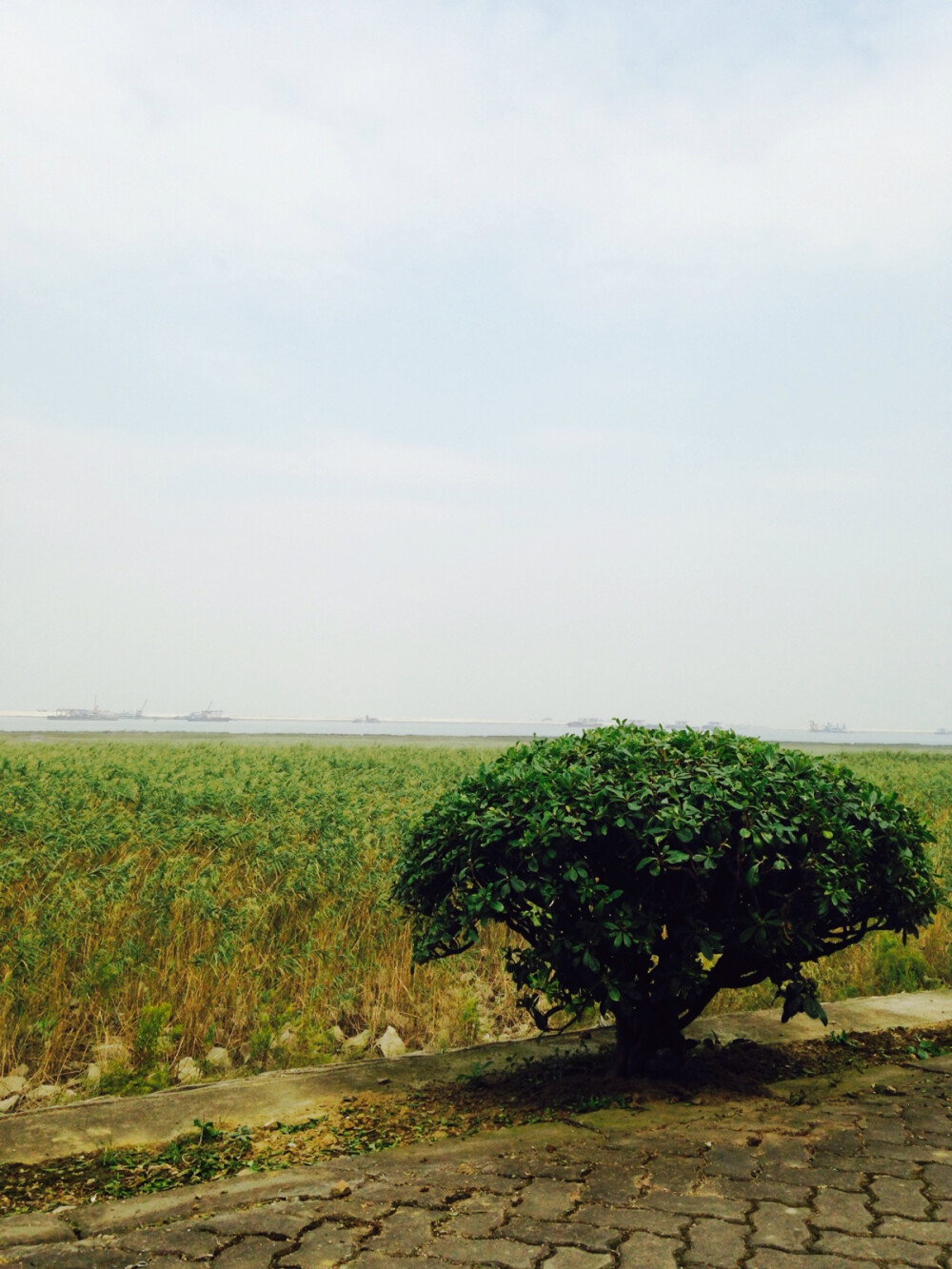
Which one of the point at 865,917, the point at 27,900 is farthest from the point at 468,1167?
the point at 27,900

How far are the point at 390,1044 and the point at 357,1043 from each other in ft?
0.86

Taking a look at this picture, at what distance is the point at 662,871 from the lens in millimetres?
4723

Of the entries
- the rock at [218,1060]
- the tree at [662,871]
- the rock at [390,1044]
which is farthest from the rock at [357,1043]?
the tree at [662,871]

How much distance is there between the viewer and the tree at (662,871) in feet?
15.5

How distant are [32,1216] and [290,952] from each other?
14.8 feet

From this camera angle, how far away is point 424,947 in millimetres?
5137

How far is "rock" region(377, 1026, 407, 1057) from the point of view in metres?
6.65

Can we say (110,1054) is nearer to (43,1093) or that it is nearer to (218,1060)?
(43,1093)

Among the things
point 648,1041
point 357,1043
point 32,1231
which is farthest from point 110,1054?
point 648,1041

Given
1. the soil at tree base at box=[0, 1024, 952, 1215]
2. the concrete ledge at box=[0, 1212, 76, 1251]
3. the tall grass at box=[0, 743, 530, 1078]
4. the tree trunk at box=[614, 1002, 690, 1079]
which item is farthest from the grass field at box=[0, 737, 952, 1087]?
the concrete ledge at box=[0, 1212, 76, 1251]

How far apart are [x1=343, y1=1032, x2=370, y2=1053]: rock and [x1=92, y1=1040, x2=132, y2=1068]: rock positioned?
4.93 ft

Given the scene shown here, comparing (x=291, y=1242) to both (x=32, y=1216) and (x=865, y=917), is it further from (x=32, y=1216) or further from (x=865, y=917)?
(x=865, y=917)

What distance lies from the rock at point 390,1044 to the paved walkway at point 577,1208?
2.35 m

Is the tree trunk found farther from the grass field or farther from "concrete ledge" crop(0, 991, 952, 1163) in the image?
the grass field
